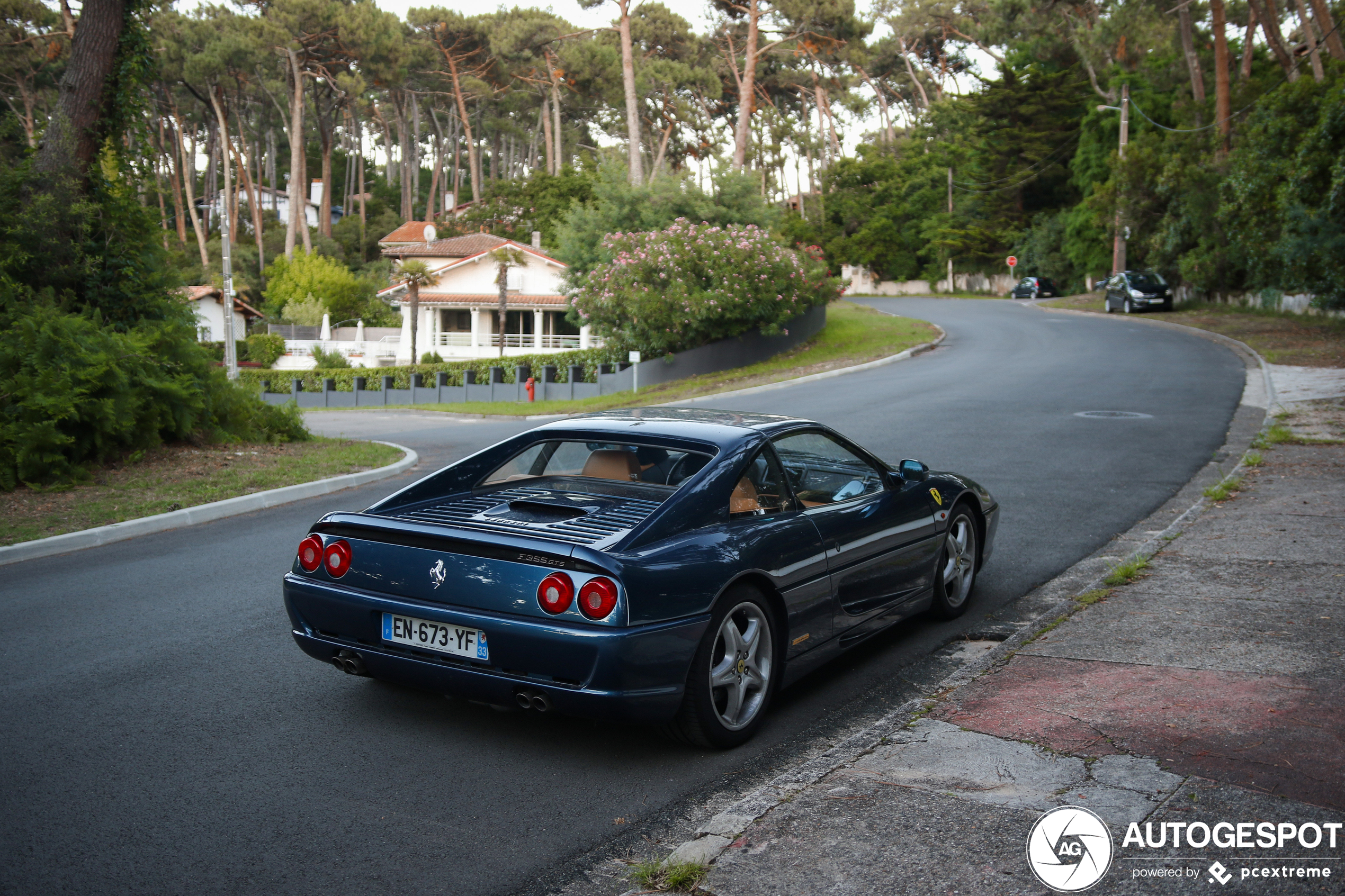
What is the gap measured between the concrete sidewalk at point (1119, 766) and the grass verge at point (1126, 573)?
325 mm

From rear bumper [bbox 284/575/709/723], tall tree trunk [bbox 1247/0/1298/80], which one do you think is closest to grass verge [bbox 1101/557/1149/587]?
rear bumper [bbox 284/575/709/723]

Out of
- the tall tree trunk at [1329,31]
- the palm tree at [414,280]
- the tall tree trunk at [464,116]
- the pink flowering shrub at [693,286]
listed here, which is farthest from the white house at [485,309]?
the tall tree trunk at [1329,31]

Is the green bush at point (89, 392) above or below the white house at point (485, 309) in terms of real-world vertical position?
below

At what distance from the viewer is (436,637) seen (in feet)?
13.7

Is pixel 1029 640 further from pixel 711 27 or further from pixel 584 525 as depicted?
pixel 711 27

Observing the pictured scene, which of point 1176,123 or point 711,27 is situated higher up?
point 711,27

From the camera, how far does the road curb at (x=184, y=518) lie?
8.38 m

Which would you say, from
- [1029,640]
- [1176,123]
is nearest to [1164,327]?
[1176,123]

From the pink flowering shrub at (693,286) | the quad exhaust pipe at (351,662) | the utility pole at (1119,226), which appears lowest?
the quad exhaust pipe at (351,662)

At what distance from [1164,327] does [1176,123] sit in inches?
802

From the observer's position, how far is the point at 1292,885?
2977mm

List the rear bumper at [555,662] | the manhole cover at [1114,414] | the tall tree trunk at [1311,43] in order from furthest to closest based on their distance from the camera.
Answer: the tall tree trunk at [1311,43]
the manhole cover at [1114,414]
the rear bumper at [555,662]

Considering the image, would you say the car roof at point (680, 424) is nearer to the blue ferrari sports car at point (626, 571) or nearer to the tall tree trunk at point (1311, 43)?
the blue ferrari sports car at point (626, 571)

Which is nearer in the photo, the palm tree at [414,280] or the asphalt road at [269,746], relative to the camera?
the asphalt road at [269,746]
